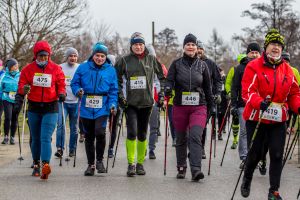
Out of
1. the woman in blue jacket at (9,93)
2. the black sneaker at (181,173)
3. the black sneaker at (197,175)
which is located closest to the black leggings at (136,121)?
the black sneaker at (181,173)

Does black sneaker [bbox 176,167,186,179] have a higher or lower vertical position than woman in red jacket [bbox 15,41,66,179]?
lower

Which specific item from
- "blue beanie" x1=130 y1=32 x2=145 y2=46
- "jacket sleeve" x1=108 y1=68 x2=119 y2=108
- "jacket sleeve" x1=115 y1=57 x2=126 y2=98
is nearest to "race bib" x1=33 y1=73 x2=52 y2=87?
"jacket sleeve" x1=108 y1=68 x2=119 y2=108

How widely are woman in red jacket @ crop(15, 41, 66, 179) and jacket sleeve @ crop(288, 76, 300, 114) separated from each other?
3.53 metres

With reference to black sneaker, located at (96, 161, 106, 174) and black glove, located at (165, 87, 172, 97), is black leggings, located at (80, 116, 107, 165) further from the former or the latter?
black glove, located at (165, 87, 172, 97)

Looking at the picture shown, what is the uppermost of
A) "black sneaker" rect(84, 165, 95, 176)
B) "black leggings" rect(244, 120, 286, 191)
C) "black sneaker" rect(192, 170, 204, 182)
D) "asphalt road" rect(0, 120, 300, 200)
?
"black leggings" rect(244, 120, 286, 191)

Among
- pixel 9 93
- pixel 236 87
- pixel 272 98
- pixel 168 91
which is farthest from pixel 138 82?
pixel 9 93

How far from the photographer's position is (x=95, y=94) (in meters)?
9.94

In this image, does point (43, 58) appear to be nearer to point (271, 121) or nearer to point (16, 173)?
point (16, 173)

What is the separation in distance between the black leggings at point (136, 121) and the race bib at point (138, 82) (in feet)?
1.05

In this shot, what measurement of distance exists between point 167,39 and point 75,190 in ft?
338

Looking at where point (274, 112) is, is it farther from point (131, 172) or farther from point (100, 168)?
point (100, 168)

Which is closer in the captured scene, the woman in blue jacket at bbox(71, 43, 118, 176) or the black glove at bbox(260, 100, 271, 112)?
the black glove at bbox(260, 100, 271, 112)

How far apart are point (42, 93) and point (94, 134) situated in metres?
1.03

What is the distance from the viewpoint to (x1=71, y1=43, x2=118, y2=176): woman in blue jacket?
9906mm
